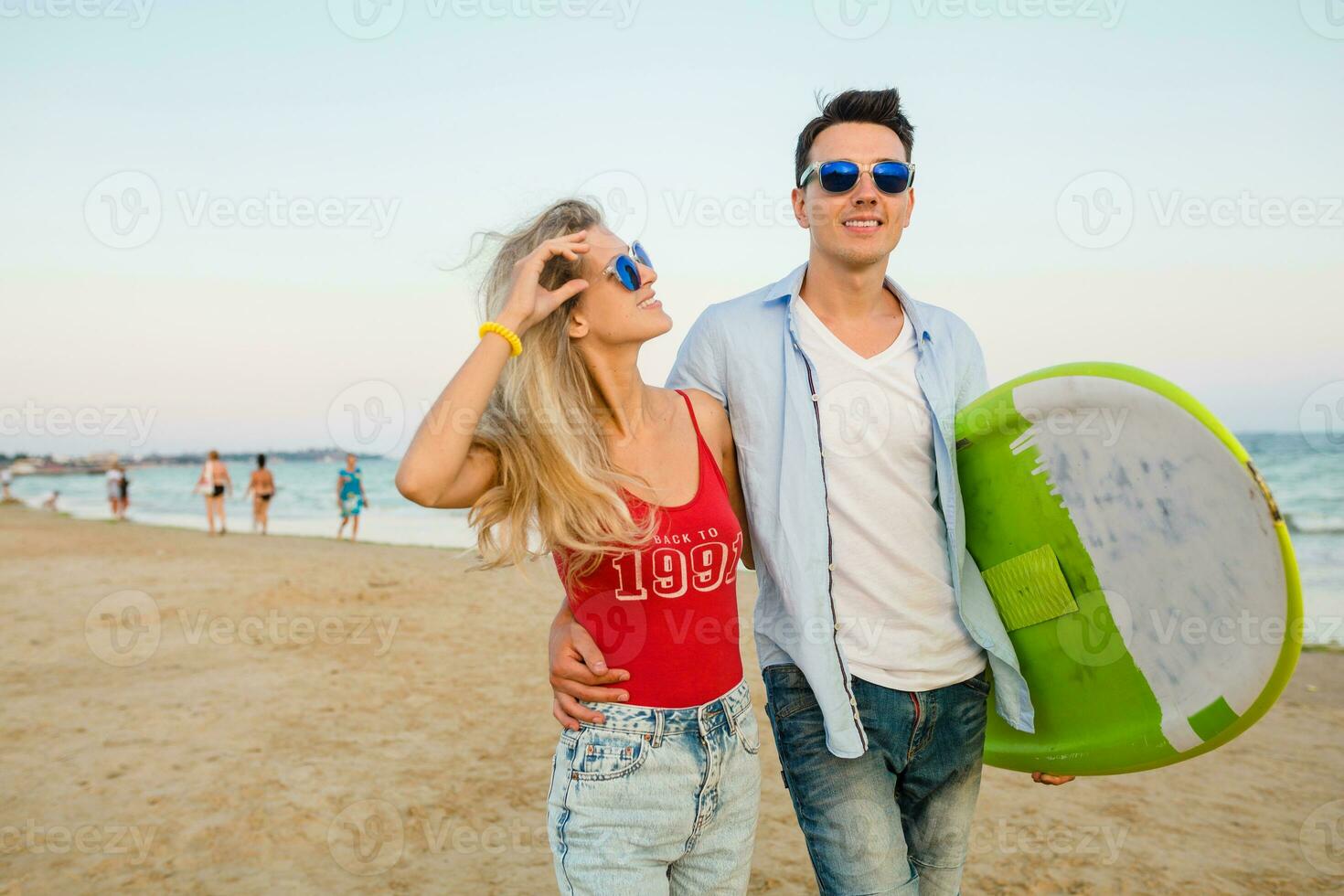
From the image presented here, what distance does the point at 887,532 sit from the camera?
230 centimetres

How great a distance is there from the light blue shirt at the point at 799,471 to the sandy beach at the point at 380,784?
195cm

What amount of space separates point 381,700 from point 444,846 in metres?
2.25

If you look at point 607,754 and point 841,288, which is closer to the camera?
point 607,754

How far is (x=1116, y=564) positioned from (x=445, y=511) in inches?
1180

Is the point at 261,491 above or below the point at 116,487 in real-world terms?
below

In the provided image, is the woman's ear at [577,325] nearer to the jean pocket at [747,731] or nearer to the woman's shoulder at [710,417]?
the woman's shoulder at [710,417]

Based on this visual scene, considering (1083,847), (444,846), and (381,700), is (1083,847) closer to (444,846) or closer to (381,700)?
(444,846)

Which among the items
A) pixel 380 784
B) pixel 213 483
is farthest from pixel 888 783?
pixel 213 483

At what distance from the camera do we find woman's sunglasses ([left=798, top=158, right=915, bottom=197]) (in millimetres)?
2420

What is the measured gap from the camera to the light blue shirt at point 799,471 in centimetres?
220

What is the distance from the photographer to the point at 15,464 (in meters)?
63.0

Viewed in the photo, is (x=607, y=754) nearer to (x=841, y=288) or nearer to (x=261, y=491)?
(x=841, y=288)

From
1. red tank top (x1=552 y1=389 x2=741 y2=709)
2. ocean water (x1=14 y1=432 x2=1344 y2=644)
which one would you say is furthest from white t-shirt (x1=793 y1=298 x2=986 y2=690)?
ocean water (x1=14 y1=432 x2=1344 y2=644)

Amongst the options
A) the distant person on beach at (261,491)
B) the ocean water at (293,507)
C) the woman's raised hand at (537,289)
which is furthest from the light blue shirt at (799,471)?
the distant person on beach at (261,491)
